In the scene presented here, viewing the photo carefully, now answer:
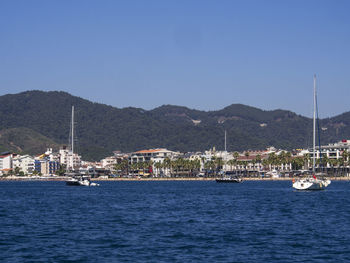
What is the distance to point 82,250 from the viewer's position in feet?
128

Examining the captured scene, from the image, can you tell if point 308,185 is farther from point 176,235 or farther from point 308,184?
point 176,235

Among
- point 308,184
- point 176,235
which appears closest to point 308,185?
point 308,184

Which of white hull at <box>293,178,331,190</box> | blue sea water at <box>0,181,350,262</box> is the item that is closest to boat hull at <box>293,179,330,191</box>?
white hull at <box>293,178,331,190</box>

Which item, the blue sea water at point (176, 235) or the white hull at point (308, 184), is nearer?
the blue sea water at point (176, 235)

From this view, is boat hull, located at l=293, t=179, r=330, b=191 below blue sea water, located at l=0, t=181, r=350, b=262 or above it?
above

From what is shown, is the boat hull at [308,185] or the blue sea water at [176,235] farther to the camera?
the boat hull at [308,185]

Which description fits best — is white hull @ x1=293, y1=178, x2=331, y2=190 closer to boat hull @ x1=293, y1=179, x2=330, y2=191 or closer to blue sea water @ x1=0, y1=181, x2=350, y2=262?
boat hull @ x1=293, y1=179, x2=330, y2=191

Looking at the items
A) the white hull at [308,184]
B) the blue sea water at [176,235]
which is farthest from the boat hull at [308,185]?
the blue sea water at [176,235]

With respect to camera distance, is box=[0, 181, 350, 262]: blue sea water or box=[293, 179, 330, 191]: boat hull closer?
box=[0, 181, 350, 262]: blue sea water

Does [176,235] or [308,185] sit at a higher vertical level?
[308,185]

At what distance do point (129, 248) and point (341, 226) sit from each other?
20732 mm

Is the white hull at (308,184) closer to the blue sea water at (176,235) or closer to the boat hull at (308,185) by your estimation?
the boat hull at (308,185)

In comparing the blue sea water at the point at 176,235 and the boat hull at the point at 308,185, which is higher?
the boat hull at the point at 308,185

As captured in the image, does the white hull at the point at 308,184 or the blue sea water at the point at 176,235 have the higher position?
the white hull at the point at 308,184
